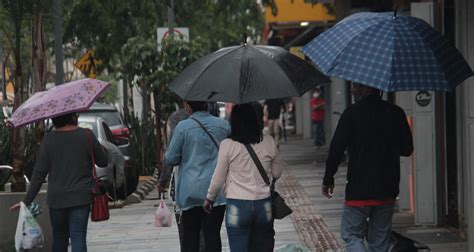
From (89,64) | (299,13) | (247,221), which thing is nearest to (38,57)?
(247,221)

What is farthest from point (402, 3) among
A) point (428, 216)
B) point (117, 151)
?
point (117, 151)

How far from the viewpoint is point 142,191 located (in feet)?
57.1

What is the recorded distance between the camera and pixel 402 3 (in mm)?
14492

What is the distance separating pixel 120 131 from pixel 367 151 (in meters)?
12.1

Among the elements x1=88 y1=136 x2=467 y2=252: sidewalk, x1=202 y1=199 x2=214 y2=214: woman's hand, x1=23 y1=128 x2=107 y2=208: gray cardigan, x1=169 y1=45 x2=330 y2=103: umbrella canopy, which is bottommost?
x1=88 y1=136 x2=467 y2=252: sidewalk

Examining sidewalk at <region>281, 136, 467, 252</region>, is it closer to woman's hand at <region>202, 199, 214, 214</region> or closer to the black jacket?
the black jacket

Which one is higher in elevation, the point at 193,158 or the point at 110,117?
the point at 193,158

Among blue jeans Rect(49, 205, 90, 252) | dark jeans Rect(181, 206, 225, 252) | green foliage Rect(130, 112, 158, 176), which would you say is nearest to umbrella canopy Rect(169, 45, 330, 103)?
dark jeans Rect(181, 206, 225, 252)

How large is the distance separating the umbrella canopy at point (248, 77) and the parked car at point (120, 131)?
979cm

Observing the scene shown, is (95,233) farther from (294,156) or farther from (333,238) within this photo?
(294,156)

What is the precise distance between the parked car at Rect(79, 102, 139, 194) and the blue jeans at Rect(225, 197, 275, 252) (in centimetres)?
1029

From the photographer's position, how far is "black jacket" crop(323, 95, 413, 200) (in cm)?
699

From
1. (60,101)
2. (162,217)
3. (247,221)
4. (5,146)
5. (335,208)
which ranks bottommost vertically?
(335,208)

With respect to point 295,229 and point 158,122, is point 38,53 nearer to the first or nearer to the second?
point 295,229
